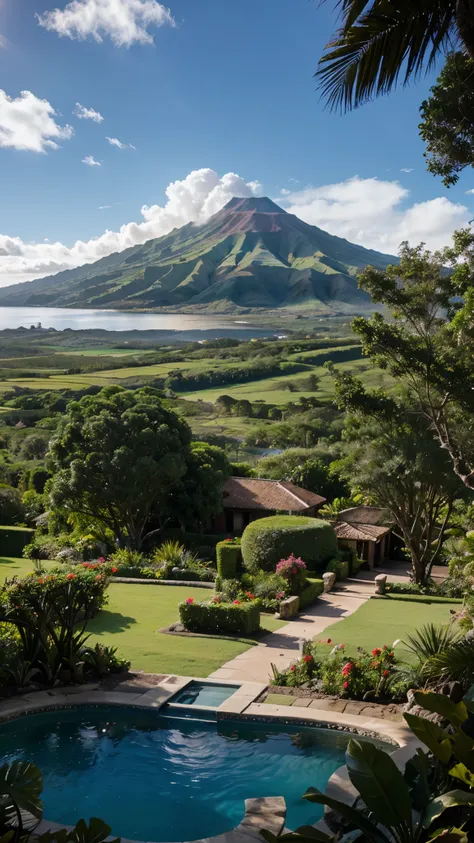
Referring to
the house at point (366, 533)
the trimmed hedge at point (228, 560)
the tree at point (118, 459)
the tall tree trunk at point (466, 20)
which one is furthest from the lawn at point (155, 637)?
the house at point (366, 533)

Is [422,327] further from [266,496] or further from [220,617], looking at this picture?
[266,496]

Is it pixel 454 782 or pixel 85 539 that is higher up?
pixel 454 782

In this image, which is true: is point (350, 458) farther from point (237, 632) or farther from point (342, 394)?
point (237, 632)

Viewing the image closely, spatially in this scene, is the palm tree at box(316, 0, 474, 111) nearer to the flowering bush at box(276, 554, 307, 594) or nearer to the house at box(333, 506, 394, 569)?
the flowering bush at box(276, 554, 307, 594)

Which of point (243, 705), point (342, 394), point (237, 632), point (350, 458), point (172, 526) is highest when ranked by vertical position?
point (342, 394)

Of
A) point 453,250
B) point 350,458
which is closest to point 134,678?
point 453,250
